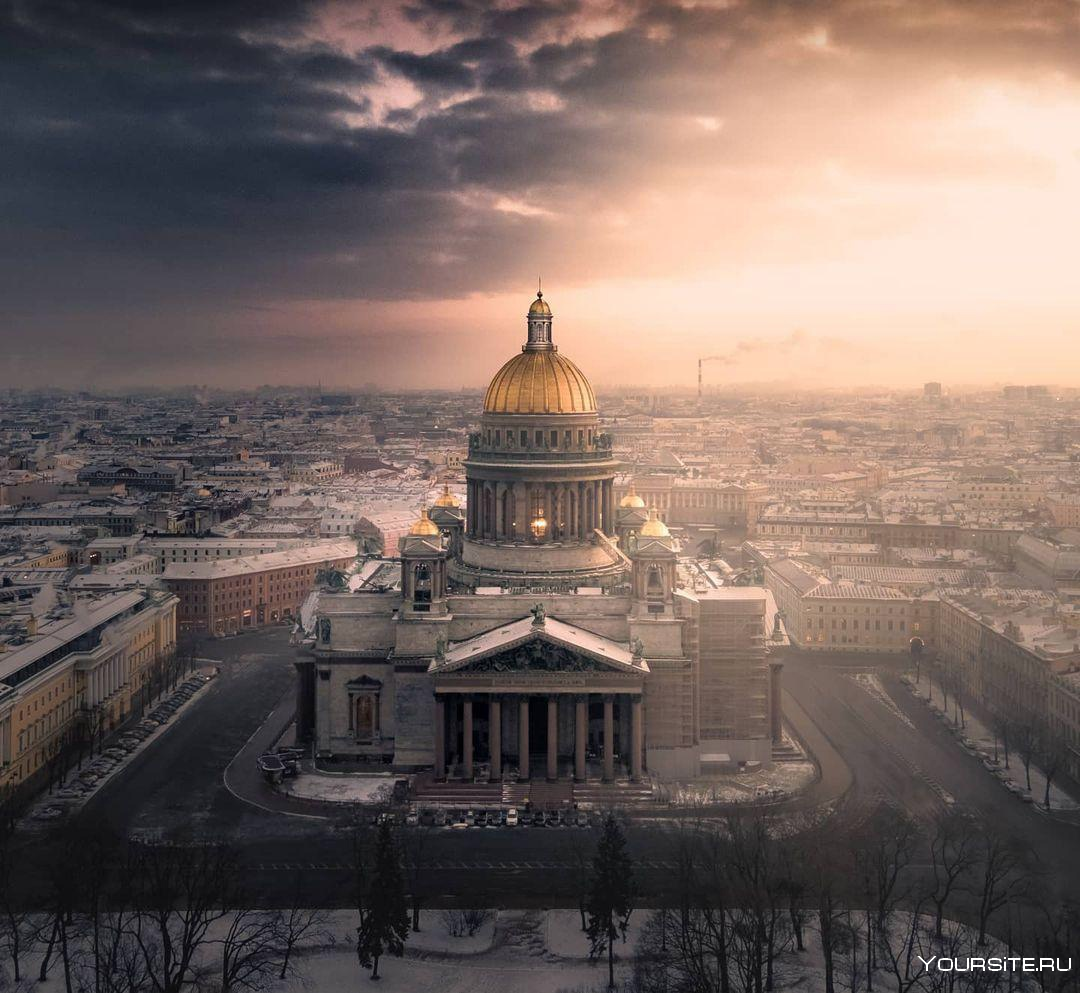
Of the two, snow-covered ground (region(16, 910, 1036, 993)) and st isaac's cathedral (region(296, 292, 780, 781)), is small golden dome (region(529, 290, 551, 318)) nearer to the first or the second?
st isaac's cathedral (region(296, 292, 780, 781))

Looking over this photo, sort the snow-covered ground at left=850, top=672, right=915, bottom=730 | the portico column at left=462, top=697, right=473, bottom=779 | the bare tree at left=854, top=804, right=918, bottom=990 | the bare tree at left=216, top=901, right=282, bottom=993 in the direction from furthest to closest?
the snow-covered ground at left=850, top=672, right=915, bottom=730
the portico column at left=462, top=697, right=473, bottom=779
the bare tree at left=854, top=804, right=918, bottom=990
the bare tree at left=216, top=901, right=282, bottom=993

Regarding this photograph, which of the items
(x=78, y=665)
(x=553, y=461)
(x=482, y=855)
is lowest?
(x=482, y=855)

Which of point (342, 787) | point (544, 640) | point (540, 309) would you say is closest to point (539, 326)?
point (540, 309)

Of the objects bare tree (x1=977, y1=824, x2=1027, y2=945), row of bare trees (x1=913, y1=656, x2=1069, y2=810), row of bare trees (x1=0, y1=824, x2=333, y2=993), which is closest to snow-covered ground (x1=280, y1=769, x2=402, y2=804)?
row of bare trees (x1=0, y1=824, x2=333, y2=993)

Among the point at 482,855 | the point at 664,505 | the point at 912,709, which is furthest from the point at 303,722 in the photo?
the point at 664,505

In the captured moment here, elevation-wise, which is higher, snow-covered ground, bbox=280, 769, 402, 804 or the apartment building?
the apartment building

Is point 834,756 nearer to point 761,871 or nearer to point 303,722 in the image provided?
point 761,871

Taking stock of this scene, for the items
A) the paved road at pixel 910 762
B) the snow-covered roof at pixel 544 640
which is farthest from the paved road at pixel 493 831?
the snow-covered roof at pixel 544 640
